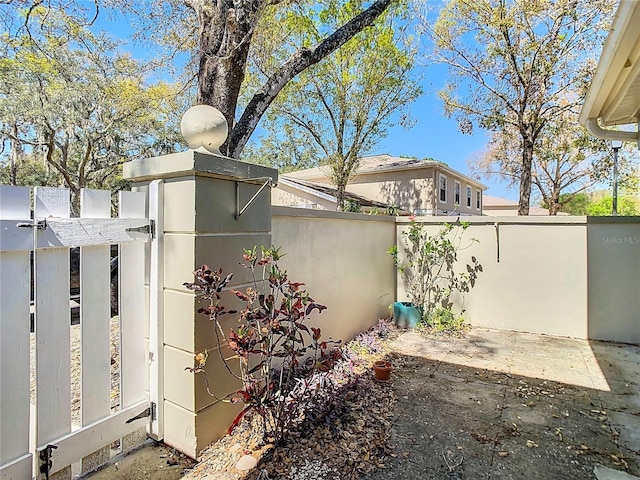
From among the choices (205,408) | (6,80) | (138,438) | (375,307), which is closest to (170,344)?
(205,408)

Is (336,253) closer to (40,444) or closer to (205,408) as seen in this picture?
(205,408)

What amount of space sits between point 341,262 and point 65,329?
10.3 feet

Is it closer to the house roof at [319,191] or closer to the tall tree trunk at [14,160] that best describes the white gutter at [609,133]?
the house roof at [319,191]

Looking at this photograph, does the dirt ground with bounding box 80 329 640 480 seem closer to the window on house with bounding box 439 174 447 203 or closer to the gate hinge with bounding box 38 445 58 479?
the gate hinge with bounding box 38 445 58 479

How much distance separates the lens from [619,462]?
90.7 inches

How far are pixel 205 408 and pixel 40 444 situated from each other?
2.75ft

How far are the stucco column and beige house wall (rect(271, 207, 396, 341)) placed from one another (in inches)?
38.6

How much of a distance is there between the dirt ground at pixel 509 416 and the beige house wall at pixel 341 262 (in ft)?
2.77

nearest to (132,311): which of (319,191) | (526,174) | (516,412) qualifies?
(516,412)

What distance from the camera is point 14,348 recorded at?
5.43ft

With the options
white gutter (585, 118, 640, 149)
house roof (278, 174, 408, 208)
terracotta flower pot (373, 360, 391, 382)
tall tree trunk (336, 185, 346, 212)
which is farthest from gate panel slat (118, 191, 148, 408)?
house roof (278, 174, 408, 208)

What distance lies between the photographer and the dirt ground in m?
2.21

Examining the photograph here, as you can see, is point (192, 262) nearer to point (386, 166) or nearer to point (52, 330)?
point (52, 330)

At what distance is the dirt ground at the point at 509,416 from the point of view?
221cm
